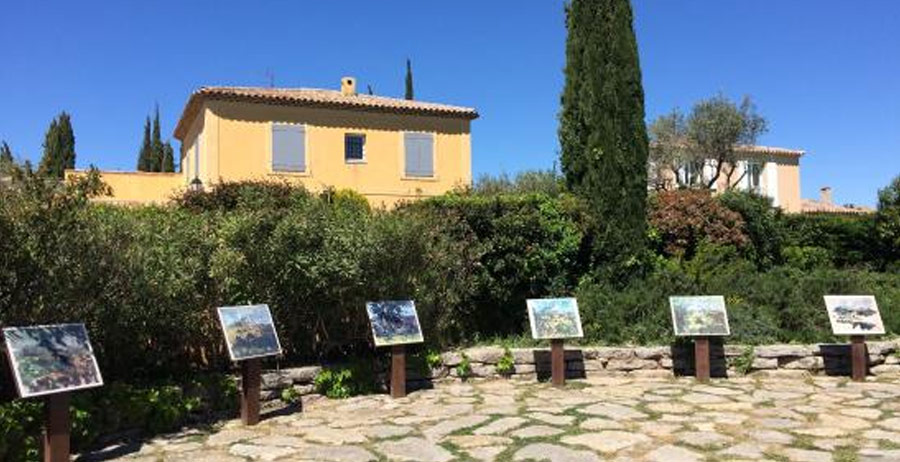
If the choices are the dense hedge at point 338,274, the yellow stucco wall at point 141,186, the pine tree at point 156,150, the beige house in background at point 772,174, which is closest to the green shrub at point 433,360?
the dense hedge at point 338,274

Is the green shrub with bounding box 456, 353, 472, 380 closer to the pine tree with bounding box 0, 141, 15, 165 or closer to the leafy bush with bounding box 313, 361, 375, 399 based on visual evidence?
the leafy bush with bounding box 313, 361, 375, 399

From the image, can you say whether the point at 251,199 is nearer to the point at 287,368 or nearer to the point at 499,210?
the point at 287,368

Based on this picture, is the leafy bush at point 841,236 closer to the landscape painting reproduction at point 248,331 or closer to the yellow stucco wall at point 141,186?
the landscape painting reproduction at point 248,331

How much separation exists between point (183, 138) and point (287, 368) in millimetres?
23595

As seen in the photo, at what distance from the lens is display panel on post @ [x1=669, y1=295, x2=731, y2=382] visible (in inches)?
336

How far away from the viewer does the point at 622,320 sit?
980 centimetres

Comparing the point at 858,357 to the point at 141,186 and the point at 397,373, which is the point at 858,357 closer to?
the point at 397,373

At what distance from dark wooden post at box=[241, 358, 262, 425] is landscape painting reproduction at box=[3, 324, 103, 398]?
1.44m

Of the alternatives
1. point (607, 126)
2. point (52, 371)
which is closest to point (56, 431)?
point (52, 371)

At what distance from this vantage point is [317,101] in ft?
78.4

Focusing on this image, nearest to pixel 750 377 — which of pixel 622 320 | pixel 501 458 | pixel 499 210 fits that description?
pixel 622 320

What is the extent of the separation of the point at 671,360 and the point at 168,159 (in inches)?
1652

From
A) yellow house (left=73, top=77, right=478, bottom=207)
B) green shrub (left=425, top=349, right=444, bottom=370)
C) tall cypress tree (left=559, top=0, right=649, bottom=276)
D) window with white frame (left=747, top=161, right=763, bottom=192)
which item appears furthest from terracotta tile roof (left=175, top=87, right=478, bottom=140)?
window with white frame (left=747, top=161, right=763, bottom=192)

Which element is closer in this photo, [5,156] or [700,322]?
[5,156]
